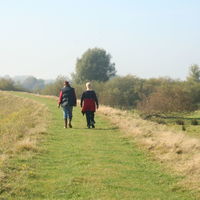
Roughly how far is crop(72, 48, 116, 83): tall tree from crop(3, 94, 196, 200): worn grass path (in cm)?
7105

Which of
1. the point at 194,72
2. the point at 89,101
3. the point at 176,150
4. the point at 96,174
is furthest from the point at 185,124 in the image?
the point at 194,72

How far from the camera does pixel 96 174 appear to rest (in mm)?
9133

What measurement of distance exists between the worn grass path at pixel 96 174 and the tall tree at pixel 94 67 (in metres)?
71.0

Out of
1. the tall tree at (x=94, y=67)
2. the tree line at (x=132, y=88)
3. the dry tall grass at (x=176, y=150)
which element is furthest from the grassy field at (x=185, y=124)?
the tall tree at (x=94, y=67)

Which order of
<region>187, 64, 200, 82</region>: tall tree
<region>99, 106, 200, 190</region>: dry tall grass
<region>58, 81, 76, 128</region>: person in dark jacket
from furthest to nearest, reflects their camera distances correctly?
<region>187, 64, 200, 82</region>: tall tree
<region>58, 81, 76, 128</region>: person in dark jacket
<region>99, 106, 200, 190</region>: dry tall grass

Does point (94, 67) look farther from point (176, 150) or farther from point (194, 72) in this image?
point (176, 150)

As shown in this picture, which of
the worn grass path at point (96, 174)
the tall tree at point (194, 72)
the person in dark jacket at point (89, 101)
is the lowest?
the worn grass path at point (96, 174)

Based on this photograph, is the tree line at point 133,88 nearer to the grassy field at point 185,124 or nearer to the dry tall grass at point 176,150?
the grassy field at point 185,124

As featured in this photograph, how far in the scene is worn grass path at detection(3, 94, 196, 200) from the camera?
7.75 m

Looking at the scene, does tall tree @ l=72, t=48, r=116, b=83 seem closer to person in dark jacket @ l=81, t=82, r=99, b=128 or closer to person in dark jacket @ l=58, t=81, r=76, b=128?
person in dark jacket @ l=58, t=81, r=76, b=128

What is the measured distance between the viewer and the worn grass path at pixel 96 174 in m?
7.75

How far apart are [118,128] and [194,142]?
19.6ft

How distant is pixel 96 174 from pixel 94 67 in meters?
77.7

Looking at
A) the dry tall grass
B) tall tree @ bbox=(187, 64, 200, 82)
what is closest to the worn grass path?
the dry tall grass
